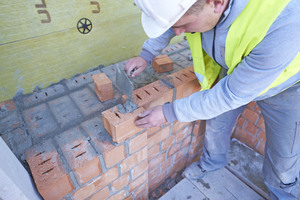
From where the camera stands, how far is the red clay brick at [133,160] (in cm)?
154

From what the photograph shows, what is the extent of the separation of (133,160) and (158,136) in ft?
1.36

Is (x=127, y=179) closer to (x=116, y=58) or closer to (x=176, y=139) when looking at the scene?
(x=176, y=139)

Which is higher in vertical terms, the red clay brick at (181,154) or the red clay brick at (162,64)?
the red clay brick at (162,64)

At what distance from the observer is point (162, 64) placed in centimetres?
191

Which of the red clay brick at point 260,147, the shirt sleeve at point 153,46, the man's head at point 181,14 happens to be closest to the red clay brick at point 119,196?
the shirt sleeve at point 153,46

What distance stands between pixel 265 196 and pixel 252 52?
1914mm

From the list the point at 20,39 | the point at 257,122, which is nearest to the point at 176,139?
the point at 257,122

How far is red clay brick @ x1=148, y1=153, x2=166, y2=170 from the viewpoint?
211cm

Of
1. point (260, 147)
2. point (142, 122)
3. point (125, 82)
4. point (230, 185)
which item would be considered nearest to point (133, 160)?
point (142, 122)

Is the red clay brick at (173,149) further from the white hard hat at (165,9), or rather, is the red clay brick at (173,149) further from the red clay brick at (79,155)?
the white hard hat at (165,9)

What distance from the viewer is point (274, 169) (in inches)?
71.4

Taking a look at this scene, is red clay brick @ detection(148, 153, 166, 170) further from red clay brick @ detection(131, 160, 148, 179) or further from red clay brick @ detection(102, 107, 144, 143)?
red clay brick @ detection(102, 107, 144, 143)

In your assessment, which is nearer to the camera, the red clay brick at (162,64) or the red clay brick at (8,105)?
the red clay brick at (8,105)

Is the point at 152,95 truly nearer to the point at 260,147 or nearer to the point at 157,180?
the point at 157,180
